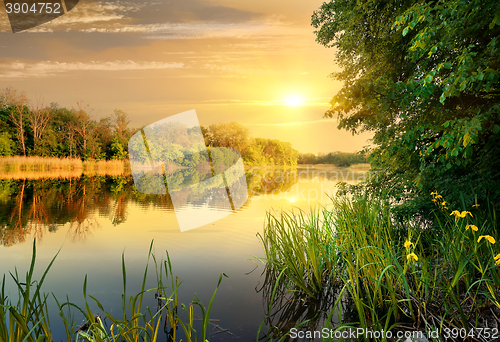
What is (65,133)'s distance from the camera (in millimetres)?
37031

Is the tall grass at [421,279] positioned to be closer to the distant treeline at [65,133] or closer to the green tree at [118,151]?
the distant treeline at [65,133]

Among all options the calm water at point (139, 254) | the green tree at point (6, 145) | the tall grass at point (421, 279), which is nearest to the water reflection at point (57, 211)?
the calm water at point (139, 254)

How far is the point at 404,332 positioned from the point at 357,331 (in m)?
0.40

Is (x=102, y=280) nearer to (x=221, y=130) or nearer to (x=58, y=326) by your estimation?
(x=58, y=326)

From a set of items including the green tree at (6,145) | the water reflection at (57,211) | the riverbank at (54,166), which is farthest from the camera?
the green tree at (6,145)

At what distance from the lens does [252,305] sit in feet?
11.3

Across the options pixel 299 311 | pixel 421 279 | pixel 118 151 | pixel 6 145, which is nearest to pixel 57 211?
pixel 299 311

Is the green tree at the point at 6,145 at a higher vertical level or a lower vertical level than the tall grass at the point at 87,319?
higher

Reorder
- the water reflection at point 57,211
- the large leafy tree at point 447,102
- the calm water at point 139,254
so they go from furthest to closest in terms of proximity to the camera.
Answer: the water reflection at point 57,211 < the calm water at point 139,254 < the large leafy tree at point 447,102

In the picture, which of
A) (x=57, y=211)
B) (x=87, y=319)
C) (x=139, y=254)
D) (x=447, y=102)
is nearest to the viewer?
(x=87, y=319)

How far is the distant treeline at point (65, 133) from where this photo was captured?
110 feet

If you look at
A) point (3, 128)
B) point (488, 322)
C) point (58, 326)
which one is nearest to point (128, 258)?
point (58, 326)

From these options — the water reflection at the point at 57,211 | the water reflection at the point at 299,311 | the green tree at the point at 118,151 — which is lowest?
the water reflection at the point at 57,211

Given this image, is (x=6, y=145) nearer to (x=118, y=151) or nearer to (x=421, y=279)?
(x=118, y=151)
